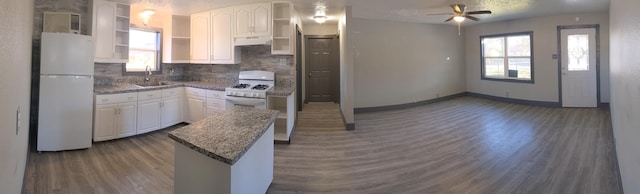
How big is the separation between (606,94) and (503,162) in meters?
5.55

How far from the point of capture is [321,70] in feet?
26.1

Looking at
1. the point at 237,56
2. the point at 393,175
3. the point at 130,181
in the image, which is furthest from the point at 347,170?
the point at 237,56

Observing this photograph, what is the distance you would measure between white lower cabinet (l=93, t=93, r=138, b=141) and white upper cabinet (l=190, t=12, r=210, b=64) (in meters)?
1.38

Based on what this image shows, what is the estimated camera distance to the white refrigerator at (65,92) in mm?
3537

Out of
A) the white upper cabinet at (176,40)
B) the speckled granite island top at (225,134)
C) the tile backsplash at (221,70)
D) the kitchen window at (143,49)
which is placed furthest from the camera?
the white upper cabinet at (176,40)

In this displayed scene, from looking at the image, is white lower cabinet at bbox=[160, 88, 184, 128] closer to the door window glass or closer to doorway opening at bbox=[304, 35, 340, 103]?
doorway opening at bbox=[304, 35, 340, 103]

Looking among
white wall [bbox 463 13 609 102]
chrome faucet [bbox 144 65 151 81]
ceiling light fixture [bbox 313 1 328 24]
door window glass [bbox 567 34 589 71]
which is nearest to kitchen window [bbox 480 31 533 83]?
white wall [bbox 463 13 609 102]

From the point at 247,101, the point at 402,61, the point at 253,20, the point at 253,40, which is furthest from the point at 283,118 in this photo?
the point at 402,61

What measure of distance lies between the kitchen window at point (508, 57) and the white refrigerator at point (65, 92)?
8.97 metres

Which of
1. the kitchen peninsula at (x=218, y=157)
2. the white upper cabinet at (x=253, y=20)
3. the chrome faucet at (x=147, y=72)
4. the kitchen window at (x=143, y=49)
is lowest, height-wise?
the kitchen peninsula at (x=218, y=157)

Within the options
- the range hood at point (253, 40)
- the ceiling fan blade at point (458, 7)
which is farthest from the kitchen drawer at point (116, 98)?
the ceiling fan blade at point (458, 7)

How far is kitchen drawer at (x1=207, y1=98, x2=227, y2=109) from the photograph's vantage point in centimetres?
468

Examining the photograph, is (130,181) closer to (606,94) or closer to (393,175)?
(393,175)

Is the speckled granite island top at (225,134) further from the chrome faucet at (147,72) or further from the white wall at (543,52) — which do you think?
the white wall at (543,52)
